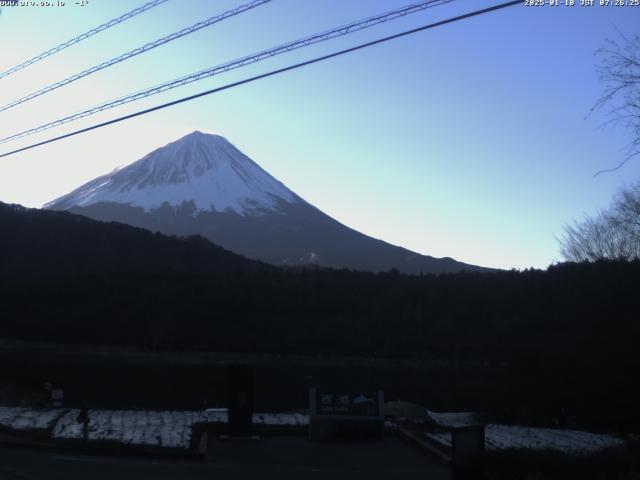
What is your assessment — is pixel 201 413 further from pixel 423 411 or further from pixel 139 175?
pixel 139 175

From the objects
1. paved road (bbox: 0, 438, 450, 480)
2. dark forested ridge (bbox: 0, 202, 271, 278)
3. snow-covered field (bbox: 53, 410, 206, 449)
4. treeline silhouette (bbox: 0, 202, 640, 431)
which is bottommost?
paved road (bbox: 0, 438, 450, 480)

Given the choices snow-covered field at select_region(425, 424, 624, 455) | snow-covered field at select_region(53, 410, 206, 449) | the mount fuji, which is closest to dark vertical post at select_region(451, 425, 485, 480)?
snow-covered field at select_region(425, 424, 624, 455)

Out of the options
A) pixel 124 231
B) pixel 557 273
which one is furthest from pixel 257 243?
pixel 557 273

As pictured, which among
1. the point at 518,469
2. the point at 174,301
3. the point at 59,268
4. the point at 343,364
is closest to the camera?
the point at 518,469

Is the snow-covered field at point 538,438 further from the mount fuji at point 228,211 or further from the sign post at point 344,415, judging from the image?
the mount fuji at point 228,211

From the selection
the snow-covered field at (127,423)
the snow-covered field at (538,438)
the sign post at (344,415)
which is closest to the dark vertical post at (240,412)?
the snow-covered field at (127,423)

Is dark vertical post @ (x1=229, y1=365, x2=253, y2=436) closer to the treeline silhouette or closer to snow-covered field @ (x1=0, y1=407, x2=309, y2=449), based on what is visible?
snow-covered field @ (x1=0, y1=407, x2=309, y2=449)

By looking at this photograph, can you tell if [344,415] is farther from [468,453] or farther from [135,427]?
[468,453]
